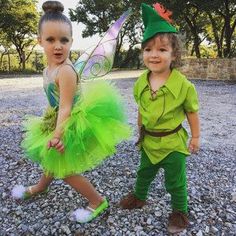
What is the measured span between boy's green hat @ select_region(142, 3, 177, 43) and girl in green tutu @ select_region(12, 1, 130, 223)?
50cm

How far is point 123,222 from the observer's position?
2695 mm

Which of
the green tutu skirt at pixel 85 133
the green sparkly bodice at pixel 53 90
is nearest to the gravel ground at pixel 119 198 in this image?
the green tutu skirt at pixel 85 133

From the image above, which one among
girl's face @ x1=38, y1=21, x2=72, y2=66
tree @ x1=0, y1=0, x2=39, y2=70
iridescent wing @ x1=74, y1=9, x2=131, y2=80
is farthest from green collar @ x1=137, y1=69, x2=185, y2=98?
tree @ x1=0, y1=0, x2=39, y2=70

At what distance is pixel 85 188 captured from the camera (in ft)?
8.62

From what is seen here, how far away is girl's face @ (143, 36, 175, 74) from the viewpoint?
7.72 ft

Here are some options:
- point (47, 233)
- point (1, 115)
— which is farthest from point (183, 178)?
point (1, 115)

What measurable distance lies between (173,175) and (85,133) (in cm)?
65

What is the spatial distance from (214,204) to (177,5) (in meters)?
14.1

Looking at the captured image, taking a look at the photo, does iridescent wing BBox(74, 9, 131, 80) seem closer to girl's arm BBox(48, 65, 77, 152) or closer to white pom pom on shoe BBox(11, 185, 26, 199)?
girl's arm BBox(48, 65, 77, 152)

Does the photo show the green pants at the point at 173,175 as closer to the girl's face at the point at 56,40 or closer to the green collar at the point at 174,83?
the green collar at the point at 174,83

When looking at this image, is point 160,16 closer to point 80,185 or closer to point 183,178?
point 183,178

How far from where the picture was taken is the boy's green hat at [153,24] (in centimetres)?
234

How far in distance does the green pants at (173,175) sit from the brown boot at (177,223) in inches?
1.5

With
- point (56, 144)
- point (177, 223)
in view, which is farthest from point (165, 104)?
→ point (177, 223)
